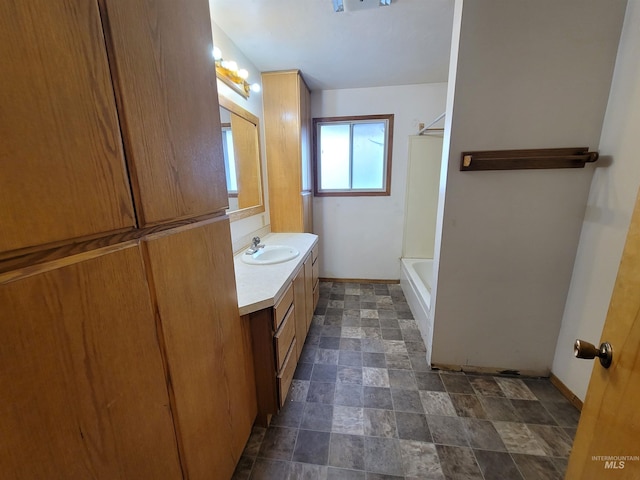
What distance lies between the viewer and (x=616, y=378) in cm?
58

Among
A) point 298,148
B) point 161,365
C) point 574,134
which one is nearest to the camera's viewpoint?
point 161,365

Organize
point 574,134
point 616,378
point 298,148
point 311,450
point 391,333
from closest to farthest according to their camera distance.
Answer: point 616,378 < point 311,450 < point 574,134 < point 391,333 < point 298,148

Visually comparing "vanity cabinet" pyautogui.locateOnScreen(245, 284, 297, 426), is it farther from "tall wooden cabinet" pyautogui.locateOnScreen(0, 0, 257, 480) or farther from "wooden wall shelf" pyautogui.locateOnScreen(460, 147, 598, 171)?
"wooden wall shelf" pyautogui.locateOnScreen(460, 147, 598, 171)

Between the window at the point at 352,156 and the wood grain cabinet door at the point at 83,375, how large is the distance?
2.91 meters

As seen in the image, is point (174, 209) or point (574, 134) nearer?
point (174, 209)

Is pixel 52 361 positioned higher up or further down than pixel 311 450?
higher up

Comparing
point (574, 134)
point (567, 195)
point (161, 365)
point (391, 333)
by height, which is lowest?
point (391, 333)

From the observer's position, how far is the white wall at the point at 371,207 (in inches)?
118

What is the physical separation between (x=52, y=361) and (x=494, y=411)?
2.09 meters

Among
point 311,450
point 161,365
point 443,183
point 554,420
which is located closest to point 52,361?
point 161,365

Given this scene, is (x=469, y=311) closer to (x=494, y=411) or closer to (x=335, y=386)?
(x=494, y=411)

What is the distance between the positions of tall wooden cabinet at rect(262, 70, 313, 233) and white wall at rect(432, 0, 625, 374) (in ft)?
5.08
